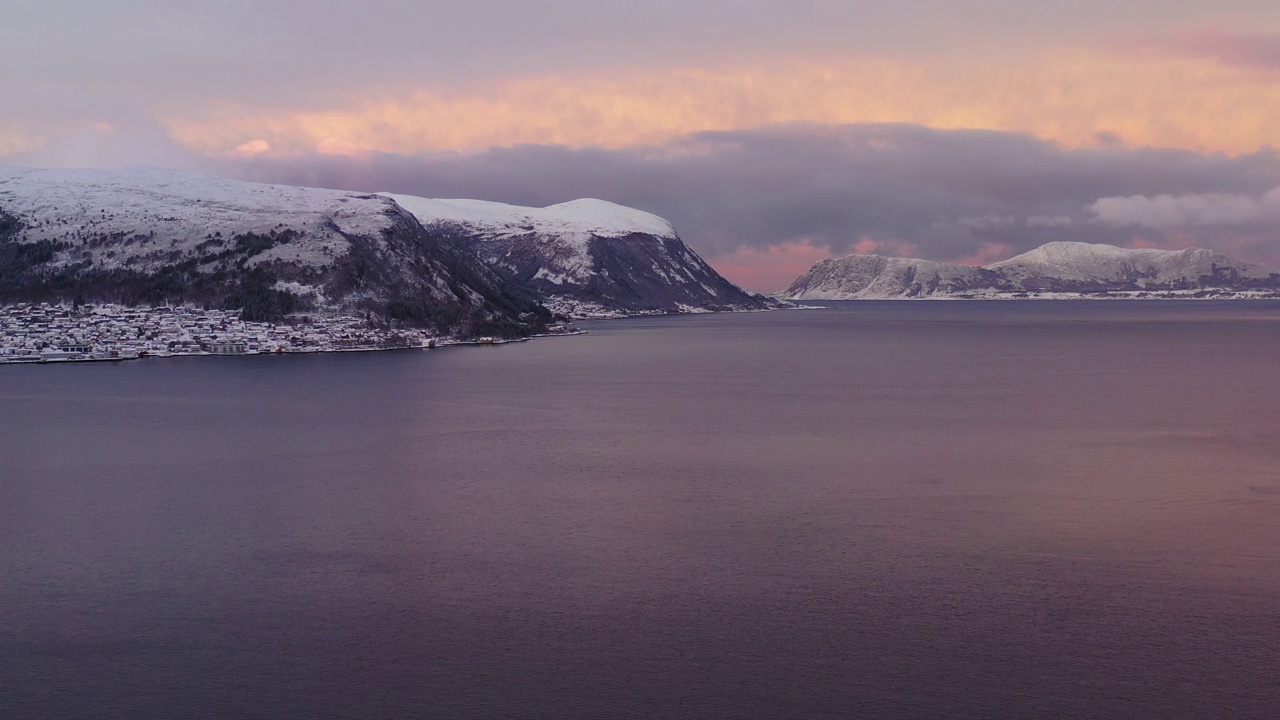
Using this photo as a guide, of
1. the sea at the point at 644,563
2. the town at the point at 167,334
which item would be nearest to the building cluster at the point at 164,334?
the town at the point at 167,334

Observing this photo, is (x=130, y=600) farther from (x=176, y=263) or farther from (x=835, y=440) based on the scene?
(x=176, y=263)

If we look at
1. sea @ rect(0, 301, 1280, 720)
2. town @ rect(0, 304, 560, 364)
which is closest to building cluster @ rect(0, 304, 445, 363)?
town @ rect(0, 304, 560, 364)

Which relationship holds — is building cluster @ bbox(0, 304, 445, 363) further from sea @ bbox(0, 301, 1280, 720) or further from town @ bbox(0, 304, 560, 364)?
sea @ bbox(0, 301, 1280, 720)

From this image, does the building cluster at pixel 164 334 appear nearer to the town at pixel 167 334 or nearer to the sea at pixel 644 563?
the town at pixel 167 334

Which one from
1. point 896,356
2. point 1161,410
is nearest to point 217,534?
point 1161,410

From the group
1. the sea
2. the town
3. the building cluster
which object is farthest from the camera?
Result: the building cluster

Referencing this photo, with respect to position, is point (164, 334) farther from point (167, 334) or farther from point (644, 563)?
point (644, 563)

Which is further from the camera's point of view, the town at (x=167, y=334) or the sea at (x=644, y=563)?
the town at (x=167, y=334)
